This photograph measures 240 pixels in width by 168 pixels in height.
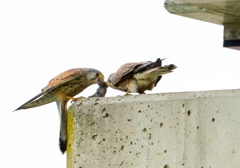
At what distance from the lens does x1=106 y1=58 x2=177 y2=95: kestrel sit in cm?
459

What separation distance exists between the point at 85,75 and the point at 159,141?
1255 millimetres

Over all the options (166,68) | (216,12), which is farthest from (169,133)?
(216,12)

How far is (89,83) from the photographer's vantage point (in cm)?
512

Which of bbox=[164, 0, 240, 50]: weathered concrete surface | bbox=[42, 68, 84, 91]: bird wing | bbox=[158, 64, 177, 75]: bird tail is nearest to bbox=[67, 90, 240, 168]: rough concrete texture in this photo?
bbox=[158, 64, 177, 75]: bird tail

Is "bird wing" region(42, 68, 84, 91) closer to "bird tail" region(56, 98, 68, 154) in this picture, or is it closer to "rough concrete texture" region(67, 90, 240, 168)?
"bird tail" region(56, 98, 68, 154)

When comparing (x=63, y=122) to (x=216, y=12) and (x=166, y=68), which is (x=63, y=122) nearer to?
(x=166, y=68)

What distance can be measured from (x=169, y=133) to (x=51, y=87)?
4.33 ft

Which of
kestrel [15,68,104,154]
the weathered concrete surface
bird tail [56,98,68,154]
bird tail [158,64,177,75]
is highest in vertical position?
the weathered concrete surface

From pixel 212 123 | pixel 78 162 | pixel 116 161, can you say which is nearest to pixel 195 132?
pixel 212 123

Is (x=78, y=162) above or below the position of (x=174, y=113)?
below

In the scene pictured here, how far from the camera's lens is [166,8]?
5.95 m

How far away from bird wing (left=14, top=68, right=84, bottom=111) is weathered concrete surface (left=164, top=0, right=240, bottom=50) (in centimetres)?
130

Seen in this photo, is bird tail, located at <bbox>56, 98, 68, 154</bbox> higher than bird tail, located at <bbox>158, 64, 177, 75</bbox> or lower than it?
lower

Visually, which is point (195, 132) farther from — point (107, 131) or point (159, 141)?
point (107, 131)
